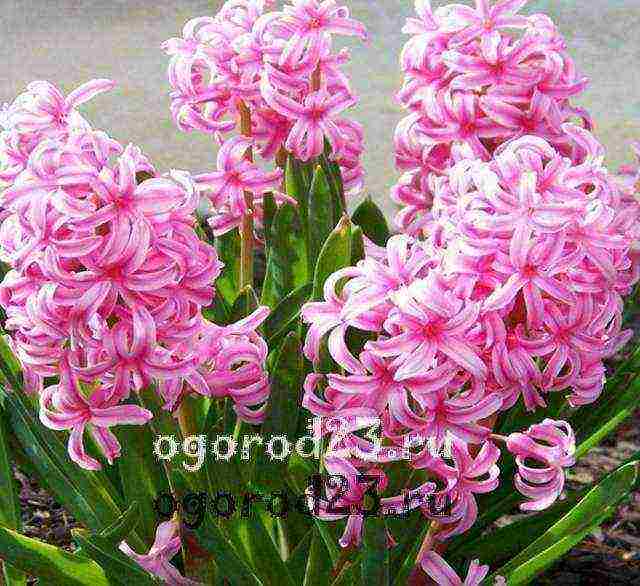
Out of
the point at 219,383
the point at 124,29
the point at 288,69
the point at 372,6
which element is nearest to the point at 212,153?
the point at 124,29

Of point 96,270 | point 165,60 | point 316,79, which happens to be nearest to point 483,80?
point 316,79

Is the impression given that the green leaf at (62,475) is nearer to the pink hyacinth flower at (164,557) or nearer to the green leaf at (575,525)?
the pink hyacinth flower at (164,557)

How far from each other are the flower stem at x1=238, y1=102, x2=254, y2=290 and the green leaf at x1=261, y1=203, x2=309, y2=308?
0.18 feet

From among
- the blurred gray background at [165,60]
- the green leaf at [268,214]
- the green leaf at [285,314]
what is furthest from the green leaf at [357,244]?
the blurred gray background at [165,60]

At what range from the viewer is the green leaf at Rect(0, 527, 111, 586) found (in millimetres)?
1306

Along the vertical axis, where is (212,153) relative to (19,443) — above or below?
below

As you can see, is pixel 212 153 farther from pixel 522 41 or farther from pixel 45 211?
pixel 45 211

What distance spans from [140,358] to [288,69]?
56 cm

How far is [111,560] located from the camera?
1266 millimetres

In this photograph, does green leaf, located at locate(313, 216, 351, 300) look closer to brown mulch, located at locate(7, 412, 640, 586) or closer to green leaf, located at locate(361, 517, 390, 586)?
green leaf, located at locate(361, 517, 390, 586)

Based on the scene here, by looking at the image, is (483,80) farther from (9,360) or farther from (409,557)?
(9,360)

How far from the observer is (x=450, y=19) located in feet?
5.31

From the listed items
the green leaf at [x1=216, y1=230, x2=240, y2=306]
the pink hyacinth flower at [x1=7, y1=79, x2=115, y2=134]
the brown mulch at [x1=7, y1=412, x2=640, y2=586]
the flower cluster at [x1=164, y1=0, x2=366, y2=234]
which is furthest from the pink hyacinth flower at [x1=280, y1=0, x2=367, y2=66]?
the brown mulch at [x1=7, y1=412, x2=640, y2=586]

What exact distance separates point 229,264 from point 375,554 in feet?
2.63
